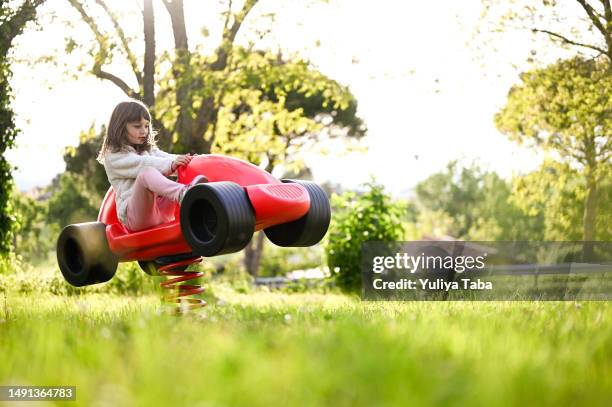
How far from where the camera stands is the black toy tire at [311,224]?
16.5ft

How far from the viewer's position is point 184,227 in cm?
448

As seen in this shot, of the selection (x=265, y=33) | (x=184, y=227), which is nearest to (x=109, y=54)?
(x=265, y=33)

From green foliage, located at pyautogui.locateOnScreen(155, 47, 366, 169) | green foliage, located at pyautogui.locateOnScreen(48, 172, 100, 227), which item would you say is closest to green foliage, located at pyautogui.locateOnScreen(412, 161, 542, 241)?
green foliage, located at pyautogui.locateOnScreen(48, 172, 100, 227)

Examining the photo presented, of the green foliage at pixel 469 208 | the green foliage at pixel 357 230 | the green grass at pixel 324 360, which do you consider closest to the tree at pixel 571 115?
the green foliage at pixel 357 230

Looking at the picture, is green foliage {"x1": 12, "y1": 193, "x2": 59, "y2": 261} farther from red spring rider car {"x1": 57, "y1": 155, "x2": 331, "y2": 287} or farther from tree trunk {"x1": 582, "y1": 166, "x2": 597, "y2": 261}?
red spring rider car {"x1": 57, "y1": 155, "x2": 331, "y2": 287}

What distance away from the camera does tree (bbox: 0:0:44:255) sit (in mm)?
9719

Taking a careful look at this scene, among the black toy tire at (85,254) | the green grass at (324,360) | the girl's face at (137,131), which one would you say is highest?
the girl's face at (137,131)

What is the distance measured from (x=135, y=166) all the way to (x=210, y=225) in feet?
2.85

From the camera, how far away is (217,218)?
4309 millimetres

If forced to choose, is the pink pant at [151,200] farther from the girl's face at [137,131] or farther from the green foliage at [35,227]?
the green foliage at [35,227]

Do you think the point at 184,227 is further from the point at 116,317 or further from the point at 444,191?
the point at 444,191

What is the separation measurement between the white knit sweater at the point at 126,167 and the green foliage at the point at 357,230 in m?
6.14

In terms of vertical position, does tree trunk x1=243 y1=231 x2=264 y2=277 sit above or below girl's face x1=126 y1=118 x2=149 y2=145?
below

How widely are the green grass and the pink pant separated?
3.75 feet
